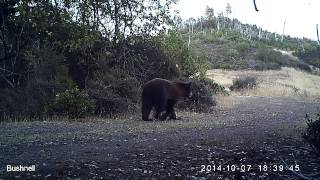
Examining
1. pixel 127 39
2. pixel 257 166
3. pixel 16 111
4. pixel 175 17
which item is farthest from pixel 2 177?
pixel 175 17

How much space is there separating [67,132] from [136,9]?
9.28 m

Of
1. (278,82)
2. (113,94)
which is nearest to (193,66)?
(113,94)

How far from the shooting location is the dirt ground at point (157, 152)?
7195mm

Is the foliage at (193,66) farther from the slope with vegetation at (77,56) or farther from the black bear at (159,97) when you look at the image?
the black bear at (159,97)

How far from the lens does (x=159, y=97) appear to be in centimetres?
1498

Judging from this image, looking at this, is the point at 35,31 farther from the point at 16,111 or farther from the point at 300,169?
the point at 300,169

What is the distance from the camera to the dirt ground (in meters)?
7.20

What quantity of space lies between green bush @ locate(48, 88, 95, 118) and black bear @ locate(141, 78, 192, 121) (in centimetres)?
210

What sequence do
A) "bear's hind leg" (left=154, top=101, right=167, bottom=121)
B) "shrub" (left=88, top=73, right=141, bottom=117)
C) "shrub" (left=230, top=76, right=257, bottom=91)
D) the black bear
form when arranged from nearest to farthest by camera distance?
the black bear
"bear's hind leg" (left=154, top=101, right=167, bottom=121)
"shrub" (left=88, top=73, right=141, bottom=117)
"shrub" (left=230, top=76, right=257, bottom=91)

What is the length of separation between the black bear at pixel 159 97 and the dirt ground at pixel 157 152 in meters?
2.63
